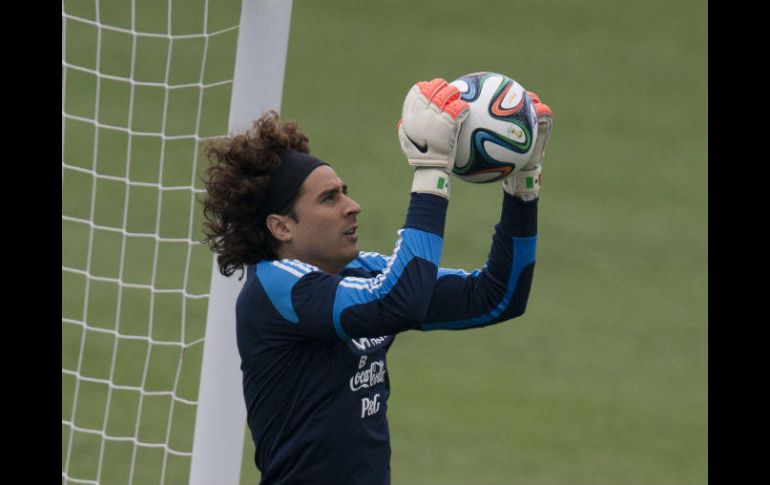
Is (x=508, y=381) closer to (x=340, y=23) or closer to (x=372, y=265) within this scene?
(x=372, y=265)

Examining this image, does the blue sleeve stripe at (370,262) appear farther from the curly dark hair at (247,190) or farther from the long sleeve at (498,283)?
the curly dark hair at (247,190)

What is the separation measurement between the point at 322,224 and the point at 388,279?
0.38 m

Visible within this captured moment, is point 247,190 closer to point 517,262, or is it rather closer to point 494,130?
point 494,130

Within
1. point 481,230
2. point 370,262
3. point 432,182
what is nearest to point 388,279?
point 432,182

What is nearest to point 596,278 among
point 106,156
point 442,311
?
point 106,156

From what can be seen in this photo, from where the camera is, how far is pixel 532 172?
471 centimetres

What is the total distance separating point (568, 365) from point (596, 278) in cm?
129

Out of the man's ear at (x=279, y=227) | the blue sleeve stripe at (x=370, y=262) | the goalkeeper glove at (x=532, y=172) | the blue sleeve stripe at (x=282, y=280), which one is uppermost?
the goalkeeper glove at (x=532, y=172)

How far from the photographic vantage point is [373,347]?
15.0ft

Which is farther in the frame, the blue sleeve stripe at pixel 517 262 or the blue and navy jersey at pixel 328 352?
the blue sleeve stripe at pixel 517 262

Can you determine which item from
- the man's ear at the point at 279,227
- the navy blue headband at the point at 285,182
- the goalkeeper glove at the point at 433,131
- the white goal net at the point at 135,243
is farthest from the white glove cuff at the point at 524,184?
the white goal net at the point at 135,243

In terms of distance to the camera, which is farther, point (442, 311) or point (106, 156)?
point (106, 156)

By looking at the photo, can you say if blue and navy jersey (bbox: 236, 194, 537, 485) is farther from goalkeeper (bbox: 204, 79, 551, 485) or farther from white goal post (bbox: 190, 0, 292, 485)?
white goal post (bbox: 190, 0, 292, 485)

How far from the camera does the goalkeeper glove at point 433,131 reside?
433 centimetres
